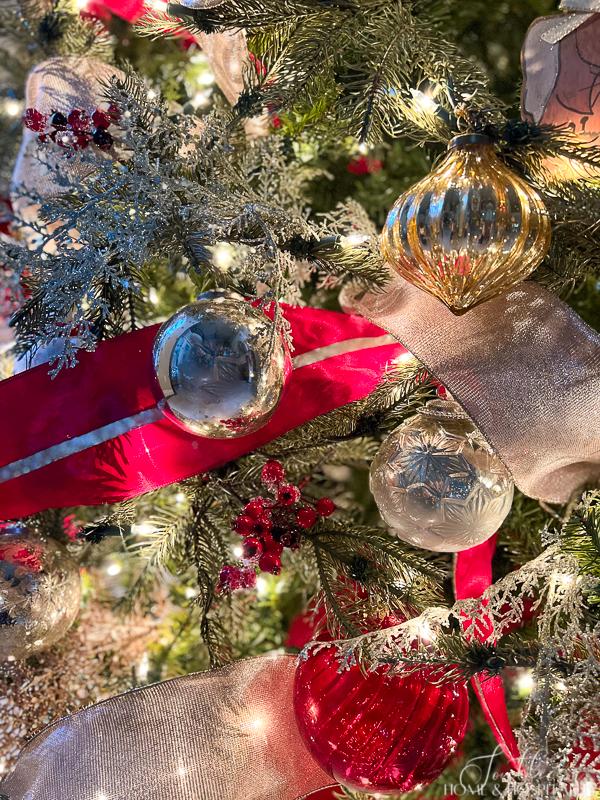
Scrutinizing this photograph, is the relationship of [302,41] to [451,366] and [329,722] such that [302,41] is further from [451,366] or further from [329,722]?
[329,722]

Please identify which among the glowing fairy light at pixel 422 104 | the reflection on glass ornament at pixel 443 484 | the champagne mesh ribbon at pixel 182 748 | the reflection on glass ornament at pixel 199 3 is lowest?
the champagne mesh ribbon at pixel 182 748

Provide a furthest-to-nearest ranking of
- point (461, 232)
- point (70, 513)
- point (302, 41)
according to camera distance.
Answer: point (70, 513) < point (302, 41) < point (461, 232)

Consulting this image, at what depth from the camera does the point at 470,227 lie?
0.44 meters

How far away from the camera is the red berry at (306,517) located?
1.94 ft

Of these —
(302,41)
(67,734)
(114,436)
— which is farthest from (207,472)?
(302,41)

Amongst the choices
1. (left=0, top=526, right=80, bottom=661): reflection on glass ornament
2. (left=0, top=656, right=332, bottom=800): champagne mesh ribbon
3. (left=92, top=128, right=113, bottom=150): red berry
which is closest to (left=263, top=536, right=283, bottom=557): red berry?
(left=0, top=656, right=332, bottom=800): champagne mesh ribbon

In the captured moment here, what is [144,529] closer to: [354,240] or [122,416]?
[122,416]

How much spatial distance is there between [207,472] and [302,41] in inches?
13.6

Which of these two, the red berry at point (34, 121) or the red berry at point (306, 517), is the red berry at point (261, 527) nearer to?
the red berry at point (306, 517)

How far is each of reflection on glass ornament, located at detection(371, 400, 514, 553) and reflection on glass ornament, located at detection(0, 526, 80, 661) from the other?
30 centimetres

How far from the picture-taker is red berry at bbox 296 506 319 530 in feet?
1.94

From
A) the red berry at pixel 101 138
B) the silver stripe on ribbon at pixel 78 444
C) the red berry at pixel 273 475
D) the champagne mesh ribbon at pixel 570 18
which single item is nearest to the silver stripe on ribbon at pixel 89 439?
the silver stripe on ribbon at pixel 78 444

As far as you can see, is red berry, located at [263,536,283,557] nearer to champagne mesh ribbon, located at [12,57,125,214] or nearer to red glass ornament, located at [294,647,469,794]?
red glass ornament, located at [294,647,469,794]

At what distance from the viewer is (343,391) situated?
58cm
